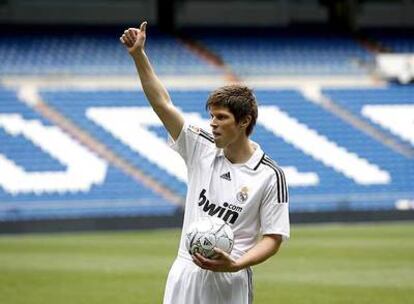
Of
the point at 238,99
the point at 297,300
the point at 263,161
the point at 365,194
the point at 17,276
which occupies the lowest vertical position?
the point at 365,194

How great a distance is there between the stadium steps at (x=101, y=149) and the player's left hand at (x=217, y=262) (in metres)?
25.1

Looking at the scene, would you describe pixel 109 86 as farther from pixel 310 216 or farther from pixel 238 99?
pixel 238 99

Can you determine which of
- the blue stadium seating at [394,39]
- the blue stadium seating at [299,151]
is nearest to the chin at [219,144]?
the blue stadium seating at [299,151]

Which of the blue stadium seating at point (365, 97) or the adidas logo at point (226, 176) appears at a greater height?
the adidas logo at point (226, 176)

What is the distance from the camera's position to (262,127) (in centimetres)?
3544

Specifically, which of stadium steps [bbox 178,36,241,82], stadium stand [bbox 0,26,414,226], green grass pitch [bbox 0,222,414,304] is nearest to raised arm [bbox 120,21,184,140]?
green grass pitch [bbox 0,222,414,304]

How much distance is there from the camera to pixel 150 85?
7008 millimetres

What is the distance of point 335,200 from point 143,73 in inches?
982

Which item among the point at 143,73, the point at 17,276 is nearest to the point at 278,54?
the point at 17,276

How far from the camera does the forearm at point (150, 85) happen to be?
699 centimetres

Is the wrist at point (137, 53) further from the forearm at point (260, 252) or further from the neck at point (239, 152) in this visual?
the forearm at point (260, 252)

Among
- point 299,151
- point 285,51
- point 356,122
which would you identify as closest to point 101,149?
point 299,151

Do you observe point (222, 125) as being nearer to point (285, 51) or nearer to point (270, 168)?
point (270, 168)

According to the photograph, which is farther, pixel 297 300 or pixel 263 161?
pixel 297 300
